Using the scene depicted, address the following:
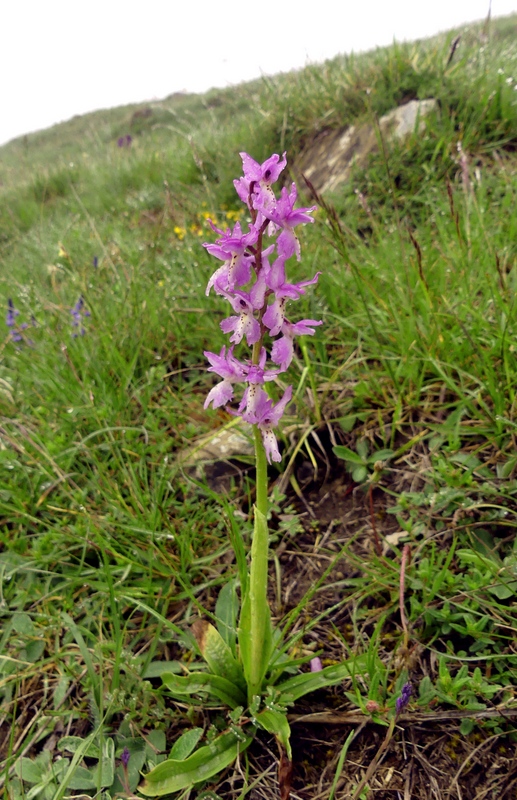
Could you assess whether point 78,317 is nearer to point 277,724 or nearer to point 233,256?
point 233,256

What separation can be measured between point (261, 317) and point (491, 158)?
13.2ft

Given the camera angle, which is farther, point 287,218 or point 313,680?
point 313,680

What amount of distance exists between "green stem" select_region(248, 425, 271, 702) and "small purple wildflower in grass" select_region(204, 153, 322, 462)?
62 mm

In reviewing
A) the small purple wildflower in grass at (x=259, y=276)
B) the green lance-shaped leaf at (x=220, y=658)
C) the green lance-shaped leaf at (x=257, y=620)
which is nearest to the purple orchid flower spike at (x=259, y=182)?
the small purple wildflower in grass at (x=259, y=276)

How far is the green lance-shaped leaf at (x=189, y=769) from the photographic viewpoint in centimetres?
152

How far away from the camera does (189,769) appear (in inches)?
61.3

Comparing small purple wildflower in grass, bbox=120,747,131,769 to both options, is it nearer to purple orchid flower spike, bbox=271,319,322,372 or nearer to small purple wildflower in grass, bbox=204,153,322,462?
small purple wildflower in grass, bbox=204,153,322,462

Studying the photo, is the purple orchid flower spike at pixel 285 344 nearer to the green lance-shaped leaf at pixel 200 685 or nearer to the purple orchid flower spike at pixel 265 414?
the purple orchid flower spike at pixel 265 414

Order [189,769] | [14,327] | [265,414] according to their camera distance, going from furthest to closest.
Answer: [14,327] → [189,769] → [265,414]

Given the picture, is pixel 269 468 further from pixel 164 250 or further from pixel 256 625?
pixel 164 250

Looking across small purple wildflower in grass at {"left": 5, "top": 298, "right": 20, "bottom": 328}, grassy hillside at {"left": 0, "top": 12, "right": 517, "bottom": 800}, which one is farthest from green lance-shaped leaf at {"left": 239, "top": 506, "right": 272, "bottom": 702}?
small purple wildflower in grass at {"left": 5, "top": 298, "right": 20, "bottom": 328}

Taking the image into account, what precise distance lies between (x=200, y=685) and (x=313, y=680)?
0.36m

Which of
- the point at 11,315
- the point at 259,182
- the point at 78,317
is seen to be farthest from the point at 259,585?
the point at 11,315

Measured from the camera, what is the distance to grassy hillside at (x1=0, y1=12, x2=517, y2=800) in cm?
160
